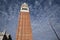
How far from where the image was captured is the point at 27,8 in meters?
39.2

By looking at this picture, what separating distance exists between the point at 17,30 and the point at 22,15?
522cm

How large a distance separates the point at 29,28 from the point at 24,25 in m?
1.77

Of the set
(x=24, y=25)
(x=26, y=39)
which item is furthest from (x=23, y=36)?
(x=24, y=25)

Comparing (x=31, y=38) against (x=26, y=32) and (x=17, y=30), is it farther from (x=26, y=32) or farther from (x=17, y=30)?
(x=17, y=30)

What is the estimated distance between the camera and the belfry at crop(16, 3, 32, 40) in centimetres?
3567

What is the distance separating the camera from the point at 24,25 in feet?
122

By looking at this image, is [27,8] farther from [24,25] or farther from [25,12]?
[24,25]

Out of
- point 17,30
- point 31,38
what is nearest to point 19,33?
point 17,30

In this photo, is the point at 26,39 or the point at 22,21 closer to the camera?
the point at 26,39

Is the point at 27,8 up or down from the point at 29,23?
up

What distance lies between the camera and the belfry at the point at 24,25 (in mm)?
35672

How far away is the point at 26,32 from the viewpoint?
36.1m

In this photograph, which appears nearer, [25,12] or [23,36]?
[23,36]

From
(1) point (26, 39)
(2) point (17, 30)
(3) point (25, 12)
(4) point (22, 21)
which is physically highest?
(3) point (25, 12)
